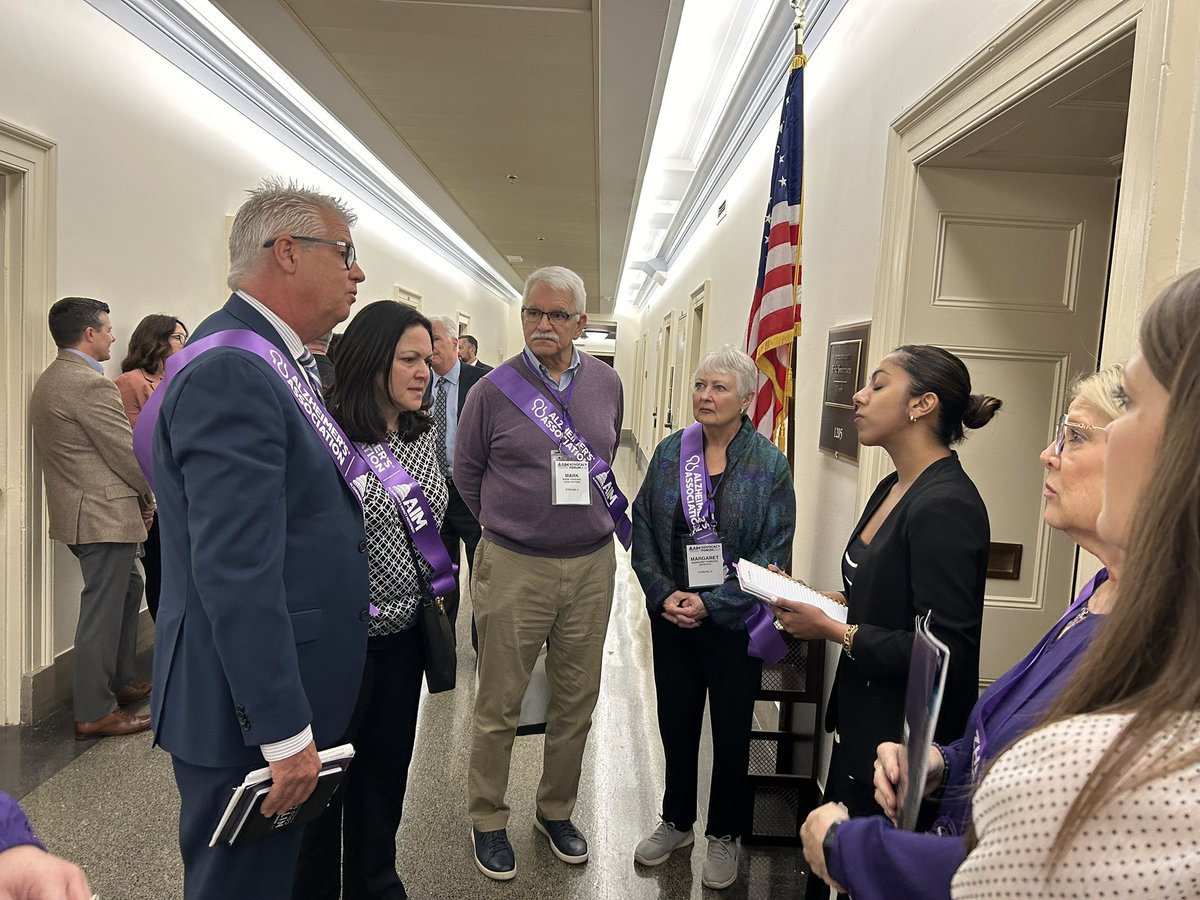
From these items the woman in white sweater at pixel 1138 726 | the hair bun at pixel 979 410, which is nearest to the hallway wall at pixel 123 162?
the hair bun at pixel 979 410

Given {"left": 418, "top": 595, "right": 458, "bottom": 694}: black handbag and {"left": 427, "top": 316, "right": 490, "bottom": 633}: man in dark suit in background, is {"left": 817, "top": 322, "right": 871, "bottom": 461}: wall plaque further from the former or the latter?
{"left": 427, "top": 316, "right": 490, "bottom": 633}: man in dark suit in background

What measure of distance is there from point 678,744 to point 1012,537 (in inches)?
49.8

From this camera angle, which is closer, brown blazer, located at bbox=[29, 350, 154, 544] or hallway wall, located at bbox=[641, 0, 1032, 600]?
hallway wall, located at bbox=[641, 0, 1032, 600]

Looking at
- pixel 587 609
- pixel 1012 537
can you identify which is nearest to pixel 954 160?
pixel 1012 537

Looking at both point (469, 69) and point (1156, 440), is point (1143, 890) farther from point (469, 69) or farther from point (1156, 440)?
point (469, 69)

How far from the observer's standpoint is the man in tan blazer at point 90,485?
3.10 metres

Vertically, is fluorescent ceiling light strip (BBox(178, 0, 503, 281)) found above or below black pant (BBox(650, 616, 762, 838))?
above

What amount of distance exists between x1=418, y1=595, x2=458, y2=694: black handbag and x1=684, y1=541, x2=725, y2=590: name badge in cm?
79

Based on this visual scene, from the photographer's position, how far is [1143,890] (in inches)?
19.1

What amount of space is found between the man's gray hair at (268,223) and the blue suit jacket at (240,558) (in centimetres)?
9

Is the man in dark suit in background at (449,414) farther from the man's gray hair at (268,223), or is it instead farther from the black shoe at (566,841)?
the man's gray hair at (268,223)

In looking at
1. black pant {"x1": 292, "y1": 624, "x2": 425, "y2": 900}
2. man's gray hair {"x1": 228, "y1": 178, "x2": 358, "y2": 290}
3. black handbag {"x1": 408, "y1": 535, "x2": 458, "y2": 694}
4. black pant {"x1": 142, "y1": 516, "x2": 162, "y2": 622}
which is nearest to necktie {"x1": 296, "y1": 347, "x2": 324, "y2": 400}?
man's gray hair {"x1": 228, "y1": 178, "x2": 358, "y2": 290}

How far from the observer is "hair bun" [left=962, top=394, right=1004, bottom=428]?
174 cm

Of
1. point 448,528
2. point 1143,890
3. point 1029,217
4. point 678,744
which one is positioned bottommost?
point 678,744
